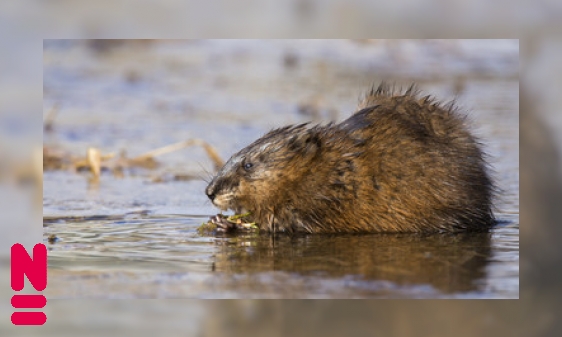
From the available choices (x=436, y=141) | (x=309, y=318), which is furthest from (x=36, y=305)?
(x=436, y=141)

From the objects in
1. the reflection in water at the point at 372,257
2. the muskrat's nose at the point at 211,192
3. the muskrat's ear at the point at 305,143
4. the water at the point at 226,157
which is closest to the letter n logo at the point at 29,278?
the water at the point at 226,157

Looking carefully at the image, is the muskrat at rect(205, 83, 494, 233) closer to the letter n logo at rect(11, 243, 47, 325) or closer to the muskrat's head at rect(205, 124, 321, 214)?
the muskrat's head at rect(205, 124, 321, 214)

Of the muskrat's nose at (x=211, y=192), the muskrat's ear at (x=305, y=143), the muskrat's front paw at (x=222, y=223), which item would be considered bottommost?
the muskrat's front paw at (x=222, y=223)

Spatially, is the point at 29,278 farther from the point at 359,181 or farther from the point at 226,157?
the point at 226,157

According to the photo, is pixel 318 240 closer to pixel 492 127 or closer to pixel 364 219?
pixel 364 219

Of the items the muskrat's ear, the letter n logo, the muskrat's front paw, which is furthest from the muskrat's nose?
the letter n logo

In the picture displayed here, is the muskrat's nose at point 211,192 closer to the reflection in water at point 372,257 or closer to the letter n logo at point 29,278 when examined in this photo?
the reflection in water at point 372,257
